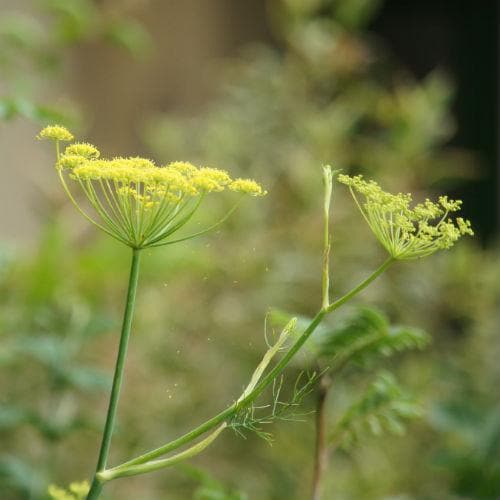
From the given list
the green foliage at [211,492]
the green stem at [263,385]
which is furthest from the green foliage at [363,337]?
the green stem at [263,385]

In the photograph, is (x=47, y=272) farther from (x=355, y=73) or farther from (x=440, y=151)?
(x=440, y=151)

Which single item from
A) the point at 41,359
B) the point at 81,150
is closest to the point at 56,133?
the point at 81,150

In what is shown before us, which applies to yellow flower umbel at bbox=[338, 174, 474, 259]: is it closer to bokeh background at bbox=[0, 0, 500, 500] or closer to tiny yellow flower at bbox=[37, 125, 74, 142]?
tiny yellow flower at bbox=[37, 125, 74, 142]

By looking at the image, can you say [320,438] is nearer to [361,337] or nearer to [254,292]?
[361,337]

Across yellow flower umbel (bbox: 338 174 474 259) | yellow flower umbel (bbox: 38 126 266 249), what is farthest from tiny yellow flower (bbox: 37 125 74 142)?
yellow flower umbel (bbox: 338 174 474 259)

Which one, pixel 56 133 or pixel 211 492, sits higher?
pixel 56 133

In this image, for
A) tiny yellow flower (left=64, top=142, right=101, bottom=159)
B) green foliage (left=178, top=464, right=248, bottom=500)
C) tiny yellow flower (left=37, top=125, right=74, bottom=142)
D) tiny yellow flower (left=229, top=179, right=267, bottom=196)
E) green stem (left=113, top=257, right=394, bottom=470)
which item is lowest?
green foliage (left=178, top=464, right=248, bottom=500)
